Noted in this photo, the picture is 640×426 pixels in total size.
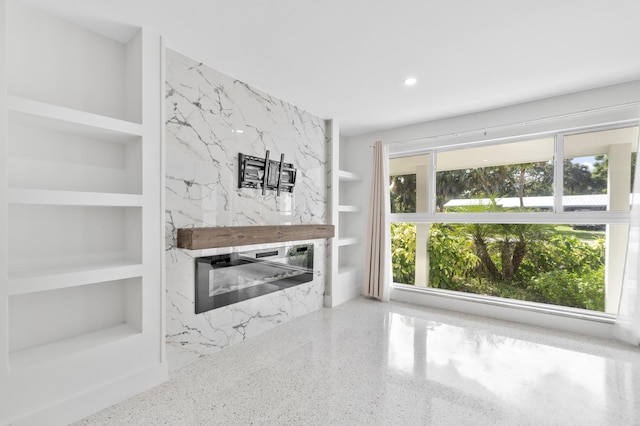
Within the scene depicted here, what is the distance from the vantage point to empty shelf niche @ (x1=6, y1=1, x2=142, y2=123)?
173 centimetres

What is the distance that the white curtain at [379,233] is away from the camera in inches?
164

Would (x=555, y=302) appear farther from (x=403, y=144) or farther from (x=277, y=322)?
(x=277, y=322)

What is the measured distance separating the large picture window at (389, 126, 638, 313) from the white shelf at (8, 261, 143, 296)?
336cm

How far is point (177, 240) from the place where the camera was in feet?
7.55

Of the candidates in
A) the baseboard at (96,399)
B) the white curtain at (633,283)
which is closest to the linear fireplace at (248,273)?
the baseboard at (96,399)

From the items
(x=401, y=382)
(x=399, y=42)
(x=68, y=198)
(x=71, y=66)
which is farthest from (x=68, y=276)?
(x=399, y=42)

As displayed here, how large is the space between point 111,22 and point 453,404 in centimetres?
324

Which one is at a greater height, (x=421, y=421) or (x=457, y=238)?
(x=457, y=238)

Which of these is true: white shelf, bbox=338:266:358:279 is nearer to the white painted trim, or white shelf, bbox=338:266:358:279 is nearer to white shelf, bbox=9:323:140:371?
the white painted trim

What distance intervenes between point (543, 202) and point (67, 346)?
436cm

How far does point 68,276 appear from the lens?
1.71 m

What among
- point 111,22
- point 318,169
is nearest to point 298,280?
point 318,169

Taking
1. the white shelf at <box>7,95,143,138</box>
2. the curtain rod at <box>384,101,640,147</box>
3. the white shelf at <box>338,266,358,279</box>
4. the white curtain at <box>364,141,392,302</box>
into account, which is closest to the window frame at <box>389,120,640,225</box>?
the curtain rod at <box>384,101,640,147</box>

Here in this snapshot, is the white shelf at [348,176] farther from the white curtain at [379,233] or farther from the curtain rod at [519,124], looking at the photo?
the curtain rod at [519,124]
